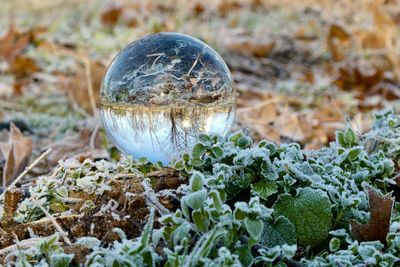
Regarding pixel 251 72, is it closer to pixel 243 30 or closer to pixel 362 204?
pixel 243 30

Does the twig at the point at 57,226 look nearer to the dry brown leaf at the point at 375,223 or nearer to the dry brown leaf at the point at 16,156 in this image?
the dry brown leaf at the point at 375,223

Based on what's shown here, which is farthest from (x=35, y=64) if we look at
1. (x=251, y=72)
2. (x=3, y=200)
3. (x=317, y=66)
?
(x=3, y=200)

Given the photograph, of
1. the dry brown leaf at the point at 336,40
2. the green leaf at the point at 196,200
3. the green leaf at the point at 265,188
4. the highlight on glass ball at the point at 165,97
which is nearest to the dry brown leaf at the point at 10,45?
the dry brown leaf at the point at 336,40

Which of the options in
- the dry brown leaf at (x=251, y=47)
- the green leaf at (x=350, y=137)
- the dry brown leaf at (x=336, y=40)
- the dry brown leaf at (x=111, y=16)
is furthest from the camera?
the dry brown leaf at (x=111, y=16)

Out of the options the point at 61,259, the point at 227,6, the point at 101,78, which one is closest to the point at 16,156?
the point at 61,259

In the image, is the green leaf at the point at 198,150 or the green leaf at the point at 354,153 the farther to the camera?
the green leaf at the point at 354,153

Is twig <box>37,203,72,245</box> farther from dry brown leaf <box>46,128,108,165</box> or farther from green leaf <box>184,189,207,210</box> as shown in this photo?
dry brown leaf <box>46,128,108,165</box>

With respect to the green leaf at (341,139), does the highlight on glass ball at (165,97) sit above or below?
above
